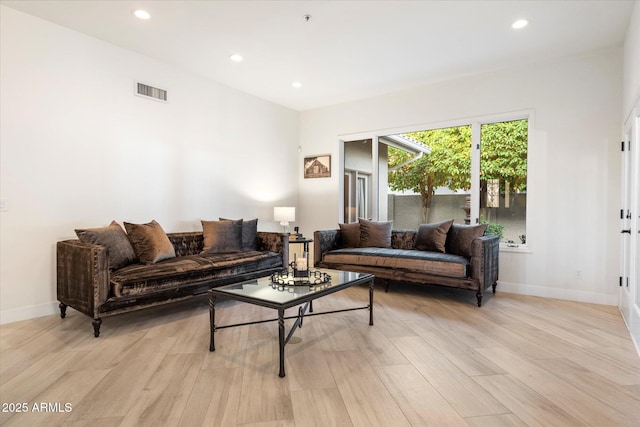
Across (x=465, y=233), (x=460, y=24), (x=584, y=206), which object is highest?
(x=460, y=24)

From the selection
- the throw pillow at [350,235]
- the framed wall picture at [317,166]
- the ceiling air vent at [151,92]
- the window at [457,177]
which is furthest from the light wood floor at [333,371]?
the framed wall picture at [317,166]

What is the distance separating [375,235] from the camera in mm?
5051

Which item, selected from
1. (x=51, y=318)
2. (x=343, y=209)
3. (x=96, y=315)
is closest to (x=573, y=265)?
(x=343, y=209)

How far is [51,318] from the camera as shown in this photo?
132 inches

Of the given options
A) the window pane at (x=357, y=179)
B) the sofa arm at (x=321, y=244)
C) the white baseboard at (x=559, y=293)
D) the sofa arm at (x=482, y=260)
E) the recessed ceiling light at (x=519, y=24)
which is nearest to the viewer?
the recessed ceiling light at (x=519, y=24)

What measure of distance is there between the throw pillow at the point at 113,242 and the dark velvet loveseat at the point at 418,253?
237cm

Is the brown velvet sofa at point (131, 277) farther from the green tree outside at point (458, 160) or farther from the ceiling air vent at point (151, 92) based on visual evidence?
the green tree outside at point (458, 160)

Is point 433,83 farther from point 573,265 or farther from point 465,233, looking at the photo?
point 573,265

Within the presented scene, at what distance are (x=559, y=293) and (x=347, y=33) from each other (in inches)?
153

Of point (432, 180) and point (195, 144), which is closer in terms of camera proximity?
point (195, 144)

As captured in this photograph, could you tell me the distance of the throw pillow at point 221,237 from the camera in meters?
4.30

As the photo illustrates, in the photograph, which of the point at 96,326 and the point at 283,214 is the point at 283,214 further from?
the point at 96,326

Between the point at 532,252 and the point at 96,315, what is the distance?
478 centimetres

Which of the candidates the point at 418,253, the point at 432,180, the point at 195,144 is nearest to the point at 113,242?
the point at 195,144
